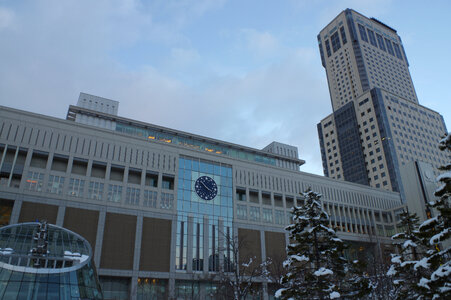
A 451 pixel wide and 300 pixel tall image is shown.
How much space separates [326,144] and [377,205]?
66.6 metres

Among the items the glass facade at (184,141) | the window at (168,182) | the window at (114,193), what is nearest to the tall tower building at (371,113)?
the glass facade at (184,141)

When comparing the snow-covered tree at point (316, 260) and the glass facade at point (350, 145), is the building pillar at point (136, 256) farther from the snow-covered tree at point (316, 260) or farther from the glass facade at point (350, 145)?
the glass facade at point (350, 145)

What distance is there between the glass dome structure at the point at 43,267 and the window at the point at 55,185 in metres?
15.4

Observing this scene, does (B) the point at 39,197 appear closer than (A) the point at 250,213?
Yes

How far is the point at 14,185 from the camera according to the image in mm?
50906

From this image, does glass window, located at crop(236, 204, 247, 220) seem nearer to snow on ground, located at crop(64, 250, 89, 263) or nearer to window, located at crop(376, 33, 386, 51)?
snow on ground, located at crop(64, 250, 89, 263)

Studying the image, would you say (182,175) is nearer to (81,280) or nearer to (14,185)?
(14,185)

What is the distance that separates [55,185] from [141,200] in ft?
42.7

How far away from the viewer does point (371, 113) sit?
133 m

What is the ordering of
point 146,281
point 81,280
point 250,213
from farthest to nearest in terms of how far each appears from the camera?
point 250,213 → point 146,281 → point 81,280

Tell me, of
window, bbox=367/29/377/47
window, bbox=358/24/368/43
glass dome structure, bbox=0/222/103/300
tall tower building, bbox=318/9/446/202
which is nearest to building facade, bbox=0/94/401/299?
glass dome structure, bbox=0/222/103/300

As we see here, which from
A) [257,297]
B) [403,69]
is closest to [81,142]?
[257,297]

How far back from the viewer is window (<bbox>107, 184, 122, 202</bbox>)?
5580cm

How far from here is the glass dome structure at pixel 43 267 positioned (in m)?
28.2
